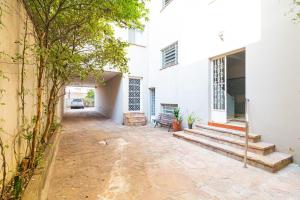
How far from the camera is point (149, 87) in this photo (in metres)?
10.7

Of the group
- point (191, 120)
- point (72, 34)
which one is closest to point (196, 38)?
point (191, 120)

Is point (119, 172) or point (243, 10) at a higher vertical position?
point (243, 10)

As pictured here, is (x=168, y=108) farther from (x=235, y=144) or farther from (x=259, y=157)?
(x=259, y=157)

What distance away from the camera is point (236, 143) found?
4.70 meters

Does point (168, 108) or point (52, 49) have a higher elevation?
point (52, 49)

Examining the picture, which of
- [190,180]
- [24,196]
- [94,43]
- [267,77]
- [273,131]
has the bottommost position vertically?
[190,180]

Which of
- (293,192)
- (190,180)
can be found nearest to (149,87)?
(190,180)

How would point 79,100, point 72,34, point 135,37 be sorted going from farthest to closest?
1. point 79,100
2. point 135,37
3. point 72,34

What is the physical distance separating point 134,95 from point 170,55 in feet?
10.3

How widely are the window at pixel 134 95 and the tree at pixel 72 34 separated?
5568mm

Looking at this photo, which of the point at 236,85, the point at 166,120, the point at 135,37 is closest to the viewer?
the point at 166,120

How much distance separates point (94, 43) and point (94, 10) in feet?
5.26

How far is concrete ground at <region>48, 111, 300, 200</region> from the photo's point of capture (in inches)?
111

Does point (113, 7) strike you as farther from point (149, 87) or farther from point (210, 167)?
point (149, 87)
